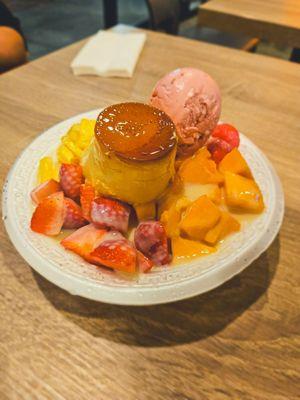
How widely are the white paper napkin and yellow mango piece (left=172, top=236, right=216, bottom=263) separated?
1050 millimetres

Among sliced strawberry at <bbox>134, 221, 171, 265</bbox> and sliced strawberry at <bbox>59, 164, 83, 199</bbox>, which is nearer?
sliced strawberry at <bbox>134, 221, 171, 265</bbox>

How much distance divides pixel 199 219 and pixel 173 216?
6 cm

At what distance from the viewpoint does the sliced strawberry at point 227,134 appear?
987 millimetres

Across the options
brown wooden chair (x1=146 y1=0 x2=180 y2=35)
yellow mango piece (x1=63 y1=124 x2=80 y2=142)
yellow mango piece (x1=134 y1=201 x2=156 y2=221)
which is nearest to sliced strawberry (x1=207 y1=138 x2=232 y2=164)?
yellow mango piece (x1=134 y1=201 x2=156 y2=221)

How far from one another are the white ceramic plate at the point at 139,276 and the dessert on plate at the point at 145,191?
0.07ft

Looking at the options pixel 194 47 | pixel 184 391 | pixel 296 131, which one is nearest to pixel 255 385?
pixel 184 391

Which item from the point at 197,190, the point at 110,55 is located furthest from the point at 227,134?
the point at 110,55

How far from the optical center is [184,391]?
2.05 feet

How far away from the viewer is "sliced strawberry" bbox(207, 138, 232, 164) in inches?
36.9

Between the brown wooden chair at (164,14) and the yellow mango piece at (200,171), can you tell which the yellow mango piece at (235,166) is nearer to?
the yellow mango piece at (200,171)

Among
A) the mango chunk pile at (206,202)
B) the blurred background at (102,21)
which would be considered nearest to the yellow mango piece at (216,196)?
the mango chunk pile at (206,202)

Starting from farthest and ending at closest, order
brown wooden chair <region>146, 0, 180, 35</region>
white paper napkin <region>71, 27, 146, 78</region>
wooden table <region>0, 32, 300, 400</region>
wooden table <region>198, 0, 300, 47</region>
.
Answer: brown wooden chair <region>146, 0, 180, 35</region> → wooden table <region>198, 0, 300, 47</region> → white paper napkin <region>71, 27, 146, 78</region> → wooden table <region>0, 32, 300, 400</region>

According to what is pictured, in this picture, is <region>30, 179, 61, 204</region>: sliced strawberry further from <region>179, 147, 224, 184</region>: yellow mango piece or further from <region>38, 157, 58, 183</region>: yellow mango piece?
<region>179, 147, 224, 184</region>: yellow mango piece

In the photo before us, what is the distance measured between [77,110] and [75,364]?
3.15 feet
